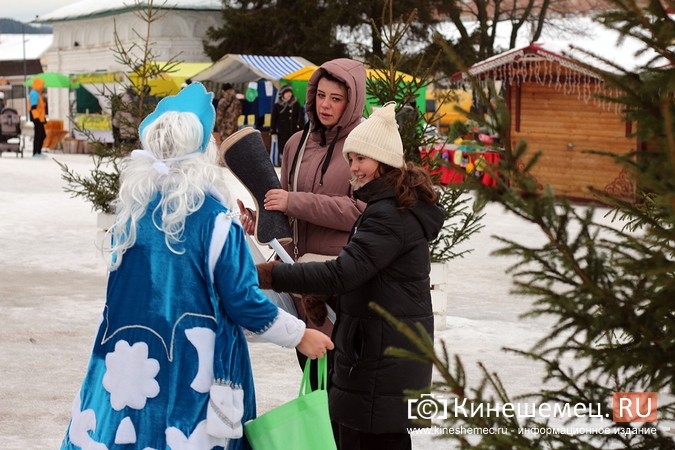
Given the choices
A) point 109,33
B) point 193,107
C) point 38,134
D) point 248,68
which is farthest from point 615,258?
point 109,33

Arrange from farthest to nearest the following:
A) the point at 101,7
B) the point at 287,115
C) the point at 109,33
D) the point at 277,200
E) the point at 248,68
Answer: the point at 101,7 < the point at 109,33 < the point at 248,68 < the point at 287,115 < the point at 277,200

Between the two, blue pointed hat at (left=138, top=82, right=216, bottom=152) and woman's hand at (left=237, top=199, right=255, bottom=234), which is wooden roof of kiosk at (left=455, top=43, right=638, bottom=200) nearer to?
woman's hand at (left=237, top=199, right=255, bottom=234)

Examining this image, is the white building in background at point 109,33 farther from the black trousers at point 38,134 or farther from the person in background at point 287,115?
the person in background at point 287,115

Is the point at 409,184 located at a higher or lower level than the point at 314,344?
higher

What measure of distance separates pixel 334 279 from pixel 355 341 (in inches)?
10.7

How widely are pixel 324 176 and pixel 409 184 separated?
957 mm

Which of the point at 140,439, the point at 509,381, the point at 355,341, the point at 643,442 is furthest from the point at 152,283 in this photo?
the point at 509,381

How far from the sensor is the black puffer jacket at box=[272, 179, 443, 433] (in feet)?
12.9

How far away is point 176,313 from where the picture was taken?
3.53 metres

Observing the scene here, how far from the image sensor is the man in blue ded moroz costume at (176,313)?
→ 3.52 metres

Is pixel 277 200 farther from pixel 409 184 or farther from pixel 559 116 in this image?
pixel 559 116

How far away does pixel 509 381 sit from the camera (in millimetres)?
7270

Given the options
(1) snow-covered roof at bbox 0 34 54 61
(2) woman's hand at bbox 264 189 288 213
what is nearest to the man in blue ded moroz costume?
(2) woman's hand at bbox 264 189 288 213

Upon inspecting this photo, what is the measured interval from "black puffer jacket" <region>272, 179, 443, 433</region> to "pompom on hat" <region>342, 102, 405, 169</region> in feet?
0.29
